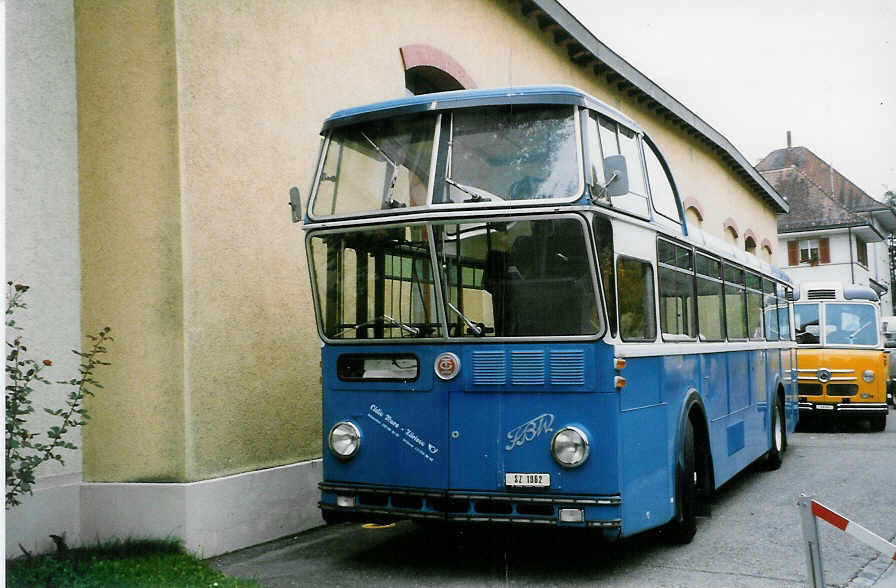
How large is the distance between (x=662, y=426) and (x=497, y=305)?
171 centimetres

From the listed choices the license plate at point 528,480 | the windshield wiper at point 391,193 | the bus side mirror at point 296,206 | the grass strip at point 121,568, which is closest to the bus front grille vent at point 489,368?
the license plate at point 528,480

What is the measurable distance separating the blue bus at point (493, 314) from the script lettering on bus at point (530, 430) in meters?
0.01

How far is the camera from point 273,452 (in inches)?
325

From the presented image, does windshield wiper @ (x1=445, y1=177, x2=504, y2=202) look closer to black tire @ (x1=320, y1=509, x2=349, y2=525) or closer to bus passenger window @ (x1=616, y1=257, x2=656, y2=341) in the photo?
bus passenger window @ (x1=616, y1=257, x2=656, y2=341)

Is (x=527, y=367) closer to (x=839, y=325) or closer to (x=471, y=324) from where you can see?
(x=471, y=324)

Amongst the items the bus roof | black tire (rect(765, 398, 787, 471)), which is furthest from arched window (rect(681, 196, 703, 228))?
the bus roof

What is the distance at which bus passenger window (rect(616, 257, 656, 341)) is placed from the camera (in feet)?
21.2

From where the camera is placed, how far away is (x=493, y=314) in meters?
6.46

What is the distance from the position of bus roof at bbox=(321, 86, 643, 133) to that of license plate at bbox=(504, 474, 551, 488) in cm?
254

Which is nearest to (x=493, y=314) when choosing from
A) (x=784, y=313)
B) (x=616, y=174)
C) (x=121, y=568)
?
(x=616, y=174)

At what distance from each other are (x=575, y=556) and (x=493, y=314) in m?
2.17

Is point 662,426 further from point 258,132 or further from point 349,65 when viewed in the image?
point 349,65

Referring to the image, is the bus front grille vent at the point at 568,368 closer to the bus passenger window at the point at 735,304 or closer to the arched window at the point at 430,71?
the bus passenger window at the point at 735,304

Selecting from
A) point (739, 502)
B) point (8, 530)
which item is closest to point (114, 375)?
point (8, 530)
